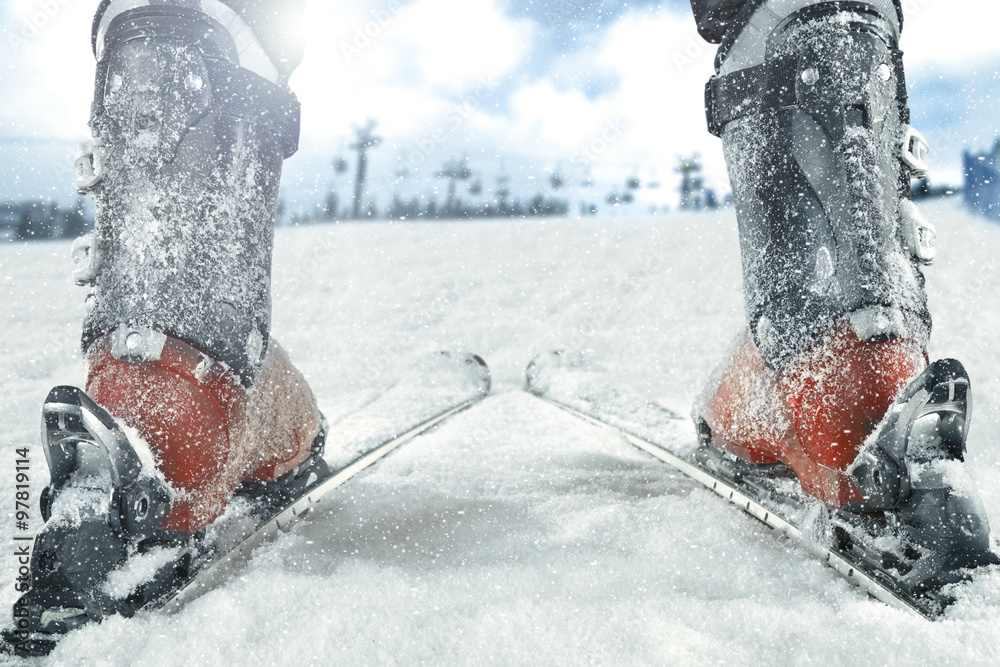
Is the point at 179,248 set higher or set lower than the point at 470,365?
higher

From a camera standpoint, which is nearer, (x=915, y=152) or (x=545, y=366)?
(x=915, y=152)

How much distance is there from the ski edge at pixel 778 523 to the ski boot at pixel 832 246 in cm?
3

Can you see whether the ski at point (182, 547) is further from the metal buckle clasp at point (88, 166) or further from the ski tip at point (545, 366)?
the ski tip at point (545, 366)

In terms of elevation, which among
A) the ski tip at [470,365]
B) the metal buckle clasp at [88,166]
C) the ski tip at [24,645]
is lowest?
the ski tip at [24,645]

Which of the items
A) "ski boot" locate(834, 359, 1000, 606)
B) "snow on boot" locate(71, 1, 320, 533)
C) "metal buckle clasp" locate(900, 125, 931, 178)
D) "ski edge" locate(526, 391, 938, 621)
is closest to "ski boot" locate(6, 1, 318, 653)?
"snow on boot" locate(71, 1, 320, 533)

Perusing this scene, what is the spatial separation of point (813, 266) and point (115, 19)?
35.4 inches

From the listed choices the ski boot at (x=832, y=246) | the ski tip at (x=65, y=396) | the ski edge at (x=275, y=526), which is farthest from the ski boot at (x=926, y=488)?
the ski tip at (x=65, y=396)

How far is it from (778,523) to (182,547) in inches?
26.9

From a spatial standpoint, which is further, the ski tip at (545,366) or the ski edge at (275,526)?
the ski tip at (545,366)

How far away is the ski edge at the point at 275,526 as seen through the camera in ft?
2.01

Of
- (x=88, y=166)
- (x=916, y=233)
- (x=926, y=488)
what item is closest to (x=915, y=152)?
(x=916, y=233)

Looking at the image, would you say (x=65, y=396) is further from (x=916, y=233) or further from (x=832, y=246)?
(x=916, y=233)

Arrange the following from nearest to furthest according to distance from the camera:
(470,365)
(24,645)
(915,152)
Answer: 1. (24,645)
2. (915,152)
3. (470,365)

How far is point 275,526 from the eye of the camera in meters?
0.79
